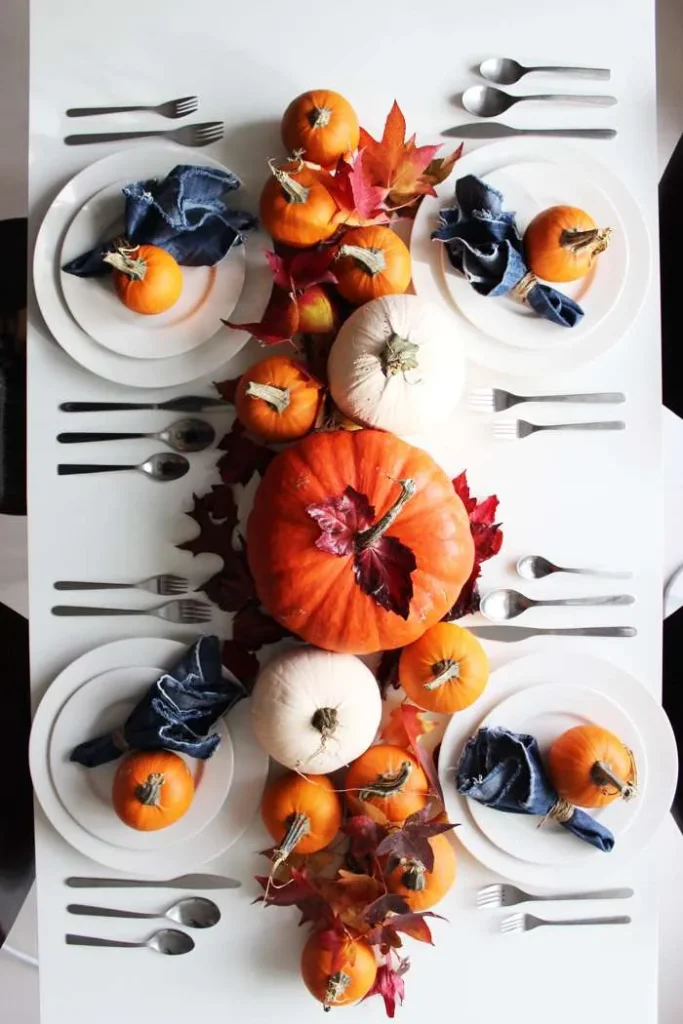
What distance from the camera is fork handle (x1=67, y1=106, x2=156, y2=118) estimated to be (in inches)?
42.0

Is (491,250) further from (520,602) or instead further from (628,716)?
A: (628,716)

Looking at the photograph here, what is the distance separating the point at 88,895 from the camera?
1.06m

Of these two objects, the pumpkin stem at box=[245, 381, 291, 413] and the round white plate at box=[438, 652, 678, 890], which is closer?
the pumpkin stem at box=[245, 381, 291, 413]

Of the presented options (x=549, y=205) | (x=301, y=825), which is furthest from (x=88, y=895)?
(x=549, y=205)

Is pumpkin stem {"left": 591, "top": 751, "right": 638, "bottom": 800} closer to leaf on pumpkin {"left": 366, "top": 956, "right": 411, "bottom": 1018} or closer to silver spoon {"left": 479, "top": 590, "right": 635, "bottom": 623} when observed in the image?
silver spoon {"left": 479, "top": 590, "right": 635, "bottom": 623}

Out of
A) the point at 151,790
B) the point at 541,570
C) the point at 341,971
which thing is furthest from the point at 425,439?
the point at 341,971

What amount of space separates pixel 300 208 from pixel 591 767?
2.49 feet

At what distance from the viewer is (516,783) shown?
99cm

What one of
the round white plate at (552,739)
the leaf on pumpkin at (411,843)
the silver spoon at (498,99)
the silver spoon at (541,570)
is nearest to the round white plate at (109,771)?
the leaf on pumpkin at (411,843)

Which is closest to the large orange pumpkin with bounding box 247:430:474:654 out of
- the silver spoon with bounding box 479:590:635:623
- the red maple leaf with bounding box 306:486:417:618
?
the red maple leaf with bounding box 306:486:417:618

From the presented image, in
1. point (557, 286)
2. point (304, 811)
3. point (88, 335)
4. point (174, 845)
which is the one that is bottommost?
point (174, 845)

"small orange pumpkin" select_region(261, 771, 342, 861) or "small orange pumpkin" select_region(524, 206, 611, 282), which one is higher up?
"small orange pumpkin" select_region(524, 206, 611, 282)

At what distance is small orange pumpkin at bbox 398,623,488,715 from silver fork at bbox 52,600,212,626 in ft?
0.91

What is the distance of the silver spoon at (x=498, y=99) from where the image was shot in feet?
3.48
